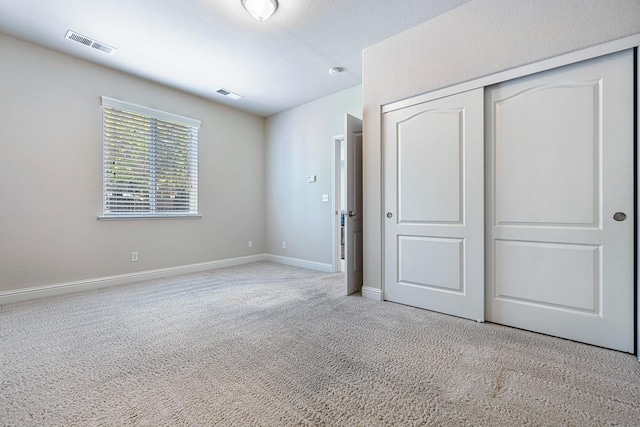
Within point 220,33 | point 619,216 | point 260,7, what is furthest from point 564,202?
point 220,33

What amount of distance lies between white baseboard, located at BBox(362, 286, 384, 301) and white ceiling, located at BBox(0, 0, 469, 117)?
8.99 ft

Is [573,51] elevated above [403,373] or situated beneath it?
elevated above

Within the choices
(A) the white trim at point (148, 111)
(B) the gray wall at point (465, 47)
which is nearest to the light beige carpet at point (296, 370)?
(B) the gray wall at point (465, 47)

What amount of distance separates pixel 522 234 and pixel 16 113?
17.1ft

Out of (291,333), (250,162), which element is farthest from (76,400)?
(250,162)

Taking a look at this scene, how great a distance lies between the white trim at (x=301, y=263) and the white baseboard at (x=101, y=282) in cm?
76

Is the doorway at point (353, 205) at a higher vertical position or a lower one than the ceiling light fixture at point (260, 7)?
lower

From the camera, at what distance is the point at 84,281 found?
3.55 meters

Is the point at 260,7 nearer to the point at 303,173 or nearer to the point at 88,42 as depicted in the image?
the point at 88,42

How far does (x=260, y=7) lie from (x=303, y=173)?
2843mm

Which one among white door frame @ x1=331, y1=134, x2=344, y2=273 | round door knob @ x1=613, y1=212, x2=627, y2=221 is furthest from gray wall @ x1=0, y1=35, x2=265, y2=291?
round door knob @ x1=613, y1=212, x2=627, y2=221

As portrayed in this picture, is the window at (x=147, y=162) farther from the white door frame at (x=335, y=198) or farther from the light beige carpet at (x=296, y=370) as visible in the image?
the white door frame at (x=335, y=198)

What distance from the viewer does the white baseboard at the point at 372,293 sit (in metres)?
3.12

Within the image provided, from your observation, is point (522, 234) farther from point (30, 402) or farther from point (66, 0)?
point (66, 0)
